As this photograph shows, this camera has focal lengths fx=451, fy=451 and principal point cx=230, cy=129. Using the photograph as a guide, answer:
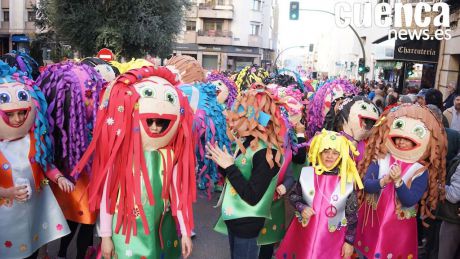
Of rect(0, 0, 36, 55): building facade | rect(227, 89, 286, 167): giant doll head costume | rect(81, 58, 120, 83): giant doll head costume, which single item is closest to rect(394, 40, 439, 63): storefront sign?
rect(81, 58, 120, 83): giant doll head costume

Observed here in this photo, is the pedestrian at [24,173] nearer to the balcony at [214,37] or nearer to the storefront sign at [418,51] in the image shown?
the storefront sign at [418,51]

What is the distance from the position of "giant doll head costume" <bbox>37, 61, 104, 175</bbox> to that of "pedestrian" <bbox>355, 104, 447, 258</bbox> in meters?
2.27

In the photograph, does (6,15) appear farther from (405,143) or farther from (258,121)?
(405,143)

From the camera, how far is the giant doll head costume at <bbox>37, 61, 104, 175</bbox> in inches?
143

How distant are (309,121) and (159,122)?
3.61 meters

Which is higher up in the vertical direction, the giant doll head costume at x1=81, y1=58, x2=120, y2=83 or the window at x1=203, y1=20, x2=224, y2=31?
the window at x1=203, y1=20, x2=224, y2=31

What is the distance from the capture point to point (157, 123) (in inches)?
114

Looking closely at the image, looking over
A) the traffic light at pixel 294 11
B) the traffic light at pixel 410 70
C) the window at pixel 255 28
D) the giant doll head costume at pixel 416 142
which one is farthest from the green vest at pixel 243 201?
the window at pixel 255 28

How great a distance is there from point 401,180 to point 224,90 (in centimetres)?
377

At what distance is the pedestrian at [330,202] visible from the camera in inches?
125

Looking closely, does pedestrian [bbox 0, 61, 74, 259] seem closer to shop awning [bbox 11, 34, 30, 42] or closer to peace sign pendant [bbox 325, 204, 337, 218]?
peace sign pendant [bbox 325, 204, 337, 218]

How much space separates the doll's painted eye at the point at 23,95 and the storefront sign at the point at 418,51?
11.5m

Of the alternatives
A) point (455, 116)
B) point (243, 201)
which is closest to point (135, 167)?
point (243, 201)

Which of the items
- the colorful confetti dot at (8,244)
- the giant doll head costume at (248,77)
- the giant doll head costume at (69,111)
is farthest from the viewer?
the giant doll head costume at (248,77)
